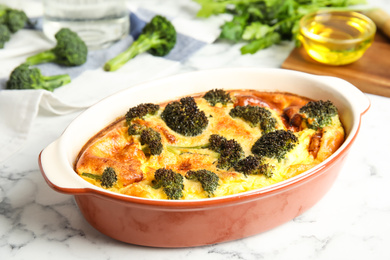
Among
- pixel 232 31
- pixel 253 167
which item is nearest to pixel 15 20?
pixel 232 31

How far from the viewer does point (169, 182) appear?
2.41 m

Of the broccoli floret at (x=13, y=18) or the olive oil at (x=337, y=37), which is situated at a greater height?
the olive oil at (x=337, y=37)

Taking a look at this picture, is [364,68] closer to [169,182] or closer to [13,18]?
[169,182]

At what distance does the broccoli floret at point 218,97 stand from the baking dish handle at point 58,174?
99 cm

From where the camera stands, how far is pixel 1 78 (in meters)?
3.98

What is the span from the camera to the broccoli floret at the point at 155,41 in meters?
4.33

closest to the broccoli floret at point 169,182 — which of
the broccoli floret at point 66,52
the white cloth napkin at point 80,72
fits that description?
the white cloth napkin at point 80,72

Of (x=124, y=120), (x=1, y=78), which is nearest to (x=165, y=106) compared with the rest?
(x=124, y=120)

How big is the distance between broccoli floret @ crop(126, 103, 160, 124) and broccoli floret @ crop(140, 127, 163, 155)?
5.6 inches

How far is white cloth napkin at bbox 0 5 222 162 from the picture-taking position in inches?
139

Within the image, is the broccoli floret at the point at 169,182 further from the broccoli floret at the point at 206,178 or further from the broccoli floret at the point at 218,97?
the broccoli floret at the point at 218,97

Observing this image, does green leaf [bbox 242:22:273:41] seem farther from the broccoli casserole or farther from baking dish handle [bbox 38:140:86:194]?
baking dish handle [bbox 38:140:86:194]

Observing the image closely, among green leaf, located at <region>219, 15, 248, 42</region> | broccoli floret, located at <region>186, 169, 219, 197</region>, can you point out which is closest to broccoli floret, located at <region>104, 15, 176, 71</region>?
green leaf, located at <region>219, 15, 248, 42</region>

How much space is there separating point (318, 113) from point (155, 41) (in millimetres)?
1859
